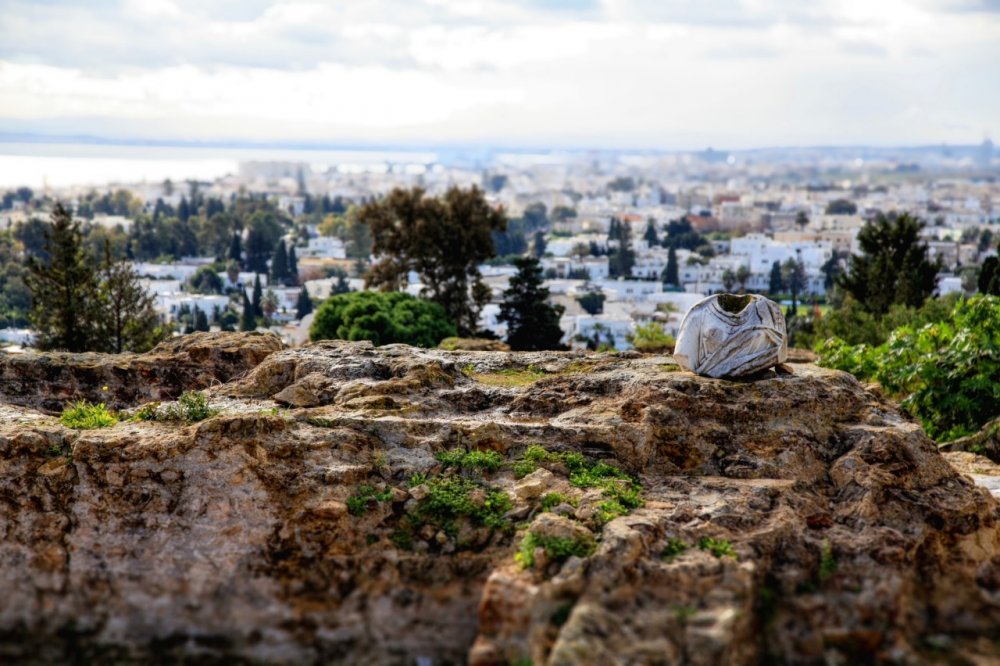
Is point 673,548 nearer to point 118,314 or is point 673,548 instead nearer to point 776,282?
point 118,314

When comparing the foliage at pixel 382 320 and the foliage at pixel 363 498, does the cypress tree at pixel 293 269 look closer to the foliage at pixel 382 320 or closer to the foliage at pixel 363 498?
the foliage at pixel 382 320

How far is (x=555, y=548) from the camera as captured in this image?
763cm

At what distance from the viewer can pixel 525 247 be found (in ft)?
284

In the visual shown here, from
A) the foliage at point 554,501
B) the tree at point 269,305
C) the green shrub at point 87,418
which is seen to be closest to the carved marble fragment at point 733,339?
the foliage at point 554,501

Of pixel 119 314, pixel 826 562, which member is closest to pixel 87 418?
pixel 826 562

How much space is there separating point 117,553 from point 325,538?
61.7 inches

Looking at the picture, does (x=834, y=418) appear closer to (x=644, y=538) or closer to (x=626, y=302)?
(x=644, y=538)

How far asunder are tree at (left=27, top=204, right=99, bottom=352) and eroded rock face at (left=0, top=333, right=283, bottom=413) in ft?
27.3

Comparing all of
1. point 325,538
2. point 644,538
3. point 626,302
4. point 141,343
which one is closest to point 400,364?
point 325,538

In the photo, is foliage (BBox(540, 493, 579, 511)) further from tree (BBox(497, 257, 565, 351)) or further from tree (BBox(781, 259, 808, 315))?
tree (BBox(781, 259, 808, 315))

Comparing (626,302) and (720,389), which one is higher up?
(720,389)

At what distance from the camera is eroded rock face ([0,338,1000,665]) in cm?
724

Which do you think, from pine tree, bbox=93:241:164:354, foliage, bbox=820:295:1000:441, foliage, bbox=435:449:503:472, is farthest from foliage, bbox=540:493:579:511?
pine tree, bbox=93:241:164:354

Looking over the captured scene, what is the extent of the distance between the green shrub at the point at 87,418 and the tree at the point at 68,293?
34.6 feet
